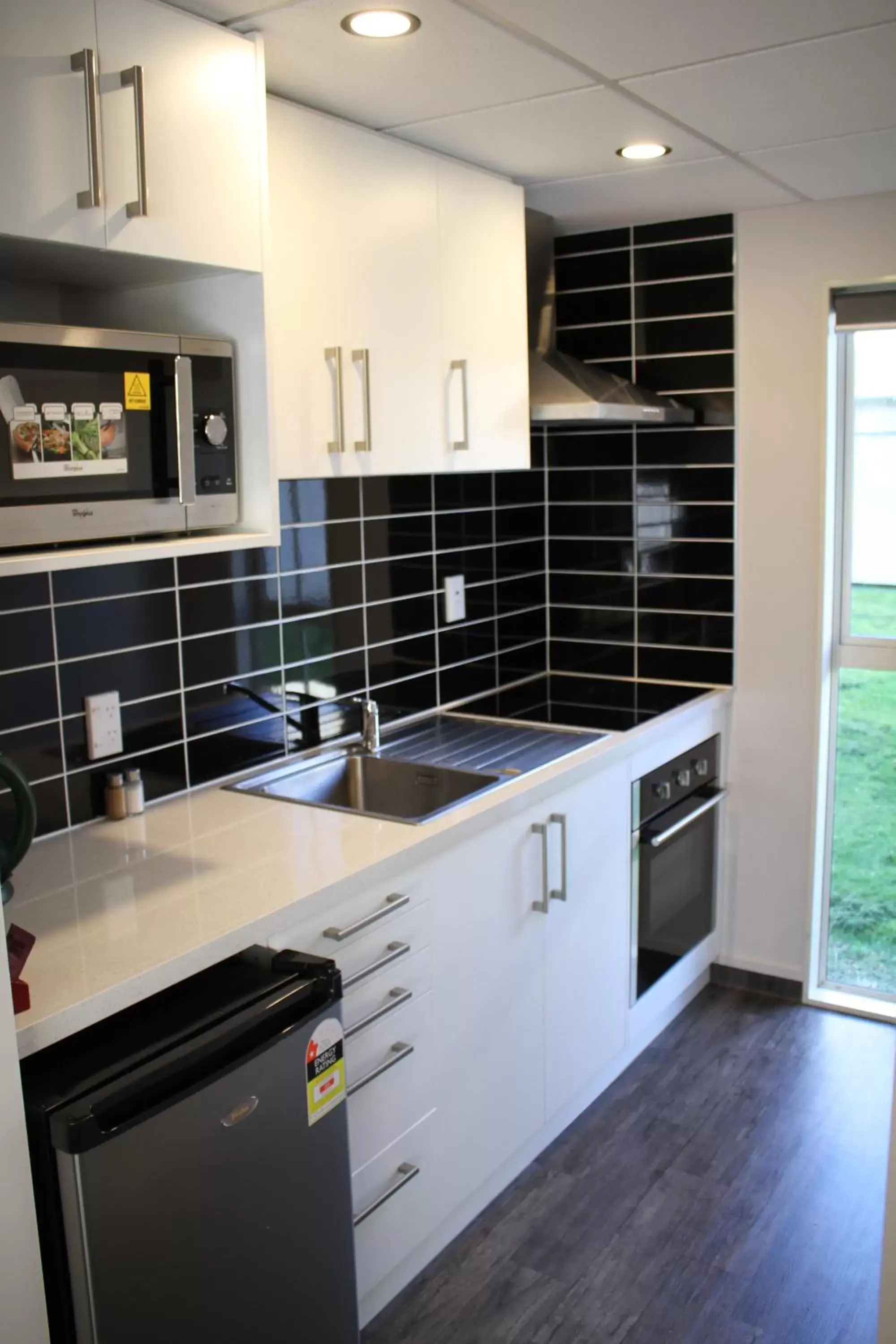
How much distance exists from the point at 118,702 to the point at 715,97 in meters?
1.56

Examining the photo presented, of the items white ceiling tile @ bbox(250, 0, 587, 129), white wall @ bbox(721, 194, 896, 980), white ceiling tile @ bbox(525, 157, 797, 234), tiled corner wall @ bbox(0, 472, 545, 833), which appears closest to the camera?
white ceiling tile @ bbox(250, 0, 587, 129)

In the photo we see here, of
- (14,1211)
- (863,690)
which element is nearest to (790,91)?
(863,690)

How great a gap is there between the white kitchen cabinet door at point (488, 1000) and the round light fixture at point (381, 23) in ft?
4.49

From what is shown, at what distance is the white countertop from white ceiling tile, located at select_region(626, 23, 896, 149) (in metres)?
1.33

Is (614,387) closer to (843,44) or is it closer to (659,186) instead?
(659,186)

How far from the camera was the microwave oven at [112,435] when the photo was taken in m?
1.63

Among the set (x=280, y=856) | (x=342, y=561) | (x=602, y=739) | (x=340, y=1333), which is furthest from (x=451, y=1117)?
(x=342, y=561)

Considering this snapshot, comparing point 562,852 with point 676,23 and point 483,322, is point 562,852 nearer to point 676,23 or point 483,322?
point 483,322

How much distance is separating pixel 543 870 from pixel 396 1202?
710 millimetres

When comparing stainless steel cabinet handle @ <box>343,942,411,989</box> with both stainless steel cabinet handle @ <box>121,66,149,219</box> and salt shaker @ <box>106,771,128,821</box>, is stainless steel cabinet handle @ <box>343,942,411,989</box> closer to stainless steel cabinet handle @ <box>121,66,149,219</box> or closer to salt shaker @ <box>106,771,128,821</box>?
salt shaker @ <box>106,771,128,821</box>

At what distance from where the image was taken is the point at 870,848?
3.42m

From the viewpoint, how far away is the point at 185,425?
1.86 meters

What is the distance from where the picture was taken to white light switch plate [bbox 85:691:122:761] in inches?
86.7

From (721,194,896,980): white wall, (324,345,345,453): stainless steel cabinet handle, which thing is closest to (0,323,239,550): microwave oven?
(324,345,345,453): stainless steel cabinet handle
